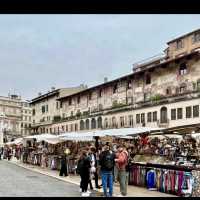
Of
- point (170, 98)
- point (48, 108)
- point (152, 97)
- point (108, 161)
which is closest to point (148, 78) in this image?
point (152, 97)

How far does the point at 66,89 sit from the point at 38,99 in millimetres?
12849

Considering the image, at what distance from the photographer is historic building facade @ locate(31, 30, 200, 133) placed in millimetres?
44000

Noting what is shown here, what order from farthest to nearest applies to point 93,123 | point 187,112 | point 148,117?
point 93,123
point 148,117
point 187,112

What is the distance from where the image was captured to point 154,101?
48188 mm

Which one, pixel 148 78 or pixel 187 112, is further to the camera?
pixel 148 78

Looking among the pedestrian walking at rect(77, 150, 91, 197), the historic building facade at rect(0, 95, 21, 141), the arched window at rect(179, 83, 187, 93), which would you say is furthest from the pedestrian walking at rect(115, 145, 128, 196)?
the historic building facade at rect(0, 95, 21, 141)

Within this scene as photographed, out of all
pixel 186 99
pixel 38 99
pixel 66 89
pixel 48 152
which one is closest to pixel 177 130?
pixel 48 152

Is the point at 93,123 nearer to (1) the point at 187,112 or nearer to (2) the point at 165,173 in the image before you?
(1) the point at 187,112

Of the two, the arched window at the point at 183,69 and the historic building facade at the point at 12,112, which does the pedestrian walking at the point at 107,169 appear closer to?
the arched window at the point at 183,69

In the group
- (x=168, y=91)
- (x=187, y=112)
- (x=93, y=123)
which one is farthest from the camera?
(x=93, y=123)

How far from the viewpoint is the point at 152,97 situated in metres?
49.6

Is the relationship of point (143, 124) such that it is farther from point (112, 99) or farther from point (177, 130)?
point (177, 130)

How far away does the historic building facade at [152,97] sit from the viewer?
44.0 m
